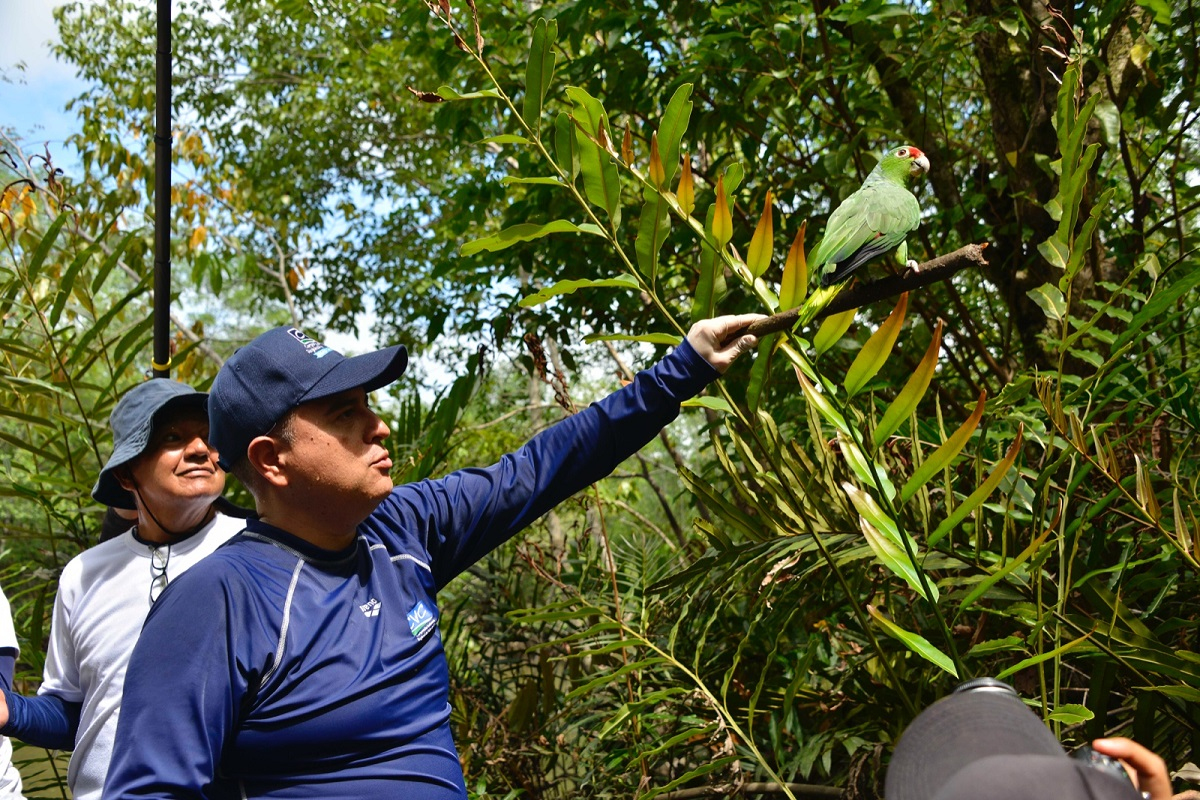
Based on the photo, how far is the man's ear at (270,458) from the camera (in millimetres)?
1383

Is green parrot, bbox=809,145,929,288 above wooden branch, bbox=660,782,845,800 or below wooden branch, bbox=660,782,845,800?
above

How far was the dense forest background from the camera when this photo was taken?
1523 millimetres

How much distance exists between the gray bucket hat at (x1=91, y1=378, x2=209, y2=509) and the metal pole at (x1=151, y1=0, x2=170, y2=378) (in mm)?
357

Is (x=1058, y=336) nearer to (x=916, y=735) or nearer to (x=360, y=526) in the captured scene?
(x=360, y=526)

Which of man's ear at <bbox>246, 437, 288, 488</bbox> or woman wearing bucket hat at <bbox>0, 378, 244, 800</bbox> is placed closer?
man's ear at <bbox>246, 437, 288, 488</bbox>

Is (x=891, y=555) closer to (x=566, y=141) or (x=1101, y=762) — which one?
(x=1101, y=762)

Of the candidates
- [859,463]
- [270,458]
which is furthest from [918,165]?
[270,458]

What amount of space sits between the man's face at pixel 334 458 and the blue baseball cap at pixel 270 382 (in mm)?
25

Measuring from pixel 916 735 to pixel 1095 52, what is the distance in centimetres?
206

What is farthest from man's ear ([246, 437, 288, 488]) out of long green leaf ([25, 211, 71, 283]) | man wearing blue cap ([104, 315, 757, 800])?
long green leaf ([25, 211, 71, 283])

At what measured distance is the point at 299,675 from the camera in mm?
1240

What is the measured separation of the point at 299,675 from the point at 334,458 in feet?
0.97

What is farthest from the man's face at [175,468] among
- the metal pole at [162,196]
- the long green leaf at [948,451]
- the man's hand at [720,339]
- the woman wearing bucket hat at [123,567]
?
the long green leaf at [948,451]

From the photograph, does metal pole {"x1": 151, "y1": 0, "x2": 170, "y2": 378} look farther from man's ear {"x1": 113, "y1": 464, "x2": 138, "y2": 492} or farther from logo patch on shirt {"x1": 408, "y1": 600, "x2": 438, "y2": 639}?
logo patch on shirt {"x1": 408, "y1": 600, "x2": 438, "y2": 639}
